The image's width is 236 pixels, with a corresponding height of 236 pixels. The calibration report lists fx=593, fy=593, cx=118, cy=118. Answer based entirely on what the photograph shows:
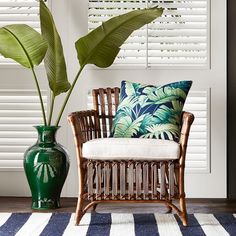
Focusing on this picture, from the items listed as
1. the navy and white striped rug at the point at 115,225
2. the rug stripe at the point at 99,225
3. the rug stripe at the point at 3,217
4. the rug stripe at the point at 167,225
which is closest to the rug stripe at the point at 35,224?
the navy and white striped rug at the point at 115,225

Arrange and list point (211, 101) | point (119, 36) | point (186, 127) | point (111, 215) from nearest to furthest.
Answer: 1. point (186, 127)
2. point (111, 215)
3. point (119, 36)
4. point (211, 101)

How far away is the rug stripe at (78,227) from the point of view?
2887mm

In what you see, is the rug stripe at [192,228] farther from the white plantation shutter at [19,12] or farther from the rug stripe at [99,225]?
the white plantation shutter at [19,12]

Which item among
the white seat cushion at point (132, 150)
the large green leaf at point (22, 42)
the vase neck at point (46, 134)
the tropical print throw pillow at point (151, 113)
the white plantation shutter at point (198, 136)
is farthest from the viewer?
the white plantation shutter at point (198, 136)

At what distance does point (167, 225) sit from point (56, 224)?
→ 1.89 ft

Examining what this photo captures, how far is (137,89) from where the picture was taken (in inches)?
139

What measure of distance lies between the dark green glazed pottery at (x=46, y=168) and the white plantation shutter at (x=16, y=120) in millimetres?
487

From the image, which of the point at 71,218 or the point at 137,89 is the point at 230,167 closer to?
the point at 137,89

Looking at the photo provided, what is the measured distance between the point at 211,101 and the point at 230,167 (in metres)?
0.48

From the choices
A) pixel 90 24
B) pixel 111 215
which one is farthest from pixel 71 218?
pixel 90 24

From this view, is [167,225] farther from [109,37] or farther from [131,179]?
[109,37]

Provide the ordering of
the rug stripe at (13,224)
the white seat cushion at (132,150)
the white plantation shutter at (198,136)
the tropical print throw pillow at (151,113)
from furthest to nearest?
the white plantation shutter at (198,136)
the tropical print throw pillow at (151,113)
the white seat cushion at (132,150)
the rug stripe at (13,224)

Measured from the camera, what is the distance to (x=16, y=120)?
4090 mm

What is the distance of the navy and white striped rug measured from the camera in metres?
2.89
